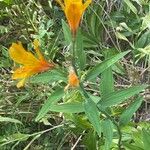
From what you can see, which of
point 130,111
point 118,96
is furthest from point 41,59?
point 130,111

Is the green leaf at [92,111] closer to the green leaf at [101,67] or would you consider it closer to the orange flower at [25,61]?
the green leaf at [101,67]

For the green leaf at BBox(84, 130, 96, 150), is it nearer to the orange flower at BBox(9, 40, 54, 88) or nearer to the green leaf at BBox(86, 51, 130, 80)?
the green leaf at BBox(86, 51, 130, 80)

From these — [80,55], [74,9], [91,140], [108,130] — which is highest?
[74,9]

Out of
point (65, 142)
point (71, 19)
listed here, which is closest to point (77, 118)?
point (65, 142)

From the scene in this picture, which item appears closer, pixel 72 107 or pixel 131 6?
pixel 72 107

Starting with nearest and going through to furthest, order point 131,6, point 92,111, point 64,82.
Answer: point 92,111
point 64,82
point 131,6

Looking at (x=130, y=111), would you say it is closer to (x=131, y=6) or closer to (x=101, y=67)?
(x=101, y=67)

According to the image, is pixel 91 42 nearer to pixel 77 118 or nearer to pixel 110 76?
pixel 77 118

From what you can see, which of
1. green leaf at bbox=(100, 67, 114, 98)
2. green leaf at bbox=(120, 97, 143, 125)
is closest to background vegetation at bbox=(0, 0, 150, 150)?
green leaf at bbox=(120, 97, 143, 125)

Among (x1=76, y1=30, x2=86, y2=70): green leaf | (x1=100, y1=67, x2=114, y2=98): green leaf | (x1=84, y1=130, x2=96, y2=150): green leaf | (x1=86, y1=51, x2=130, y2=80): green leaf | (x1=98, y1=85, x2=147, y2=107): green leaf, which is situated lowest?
(x1=84, y1=130, x2=96, y2=150): green leaf
